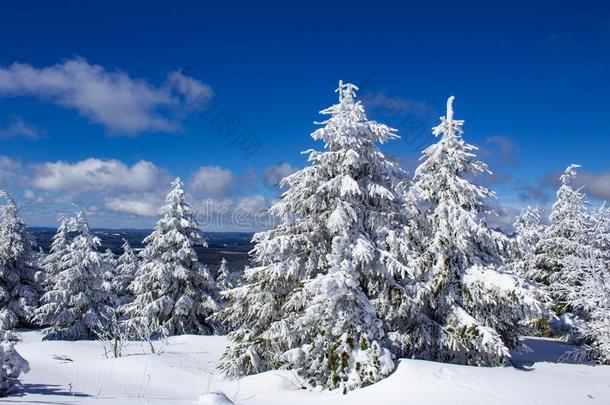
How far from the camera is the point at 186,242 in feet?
82.6

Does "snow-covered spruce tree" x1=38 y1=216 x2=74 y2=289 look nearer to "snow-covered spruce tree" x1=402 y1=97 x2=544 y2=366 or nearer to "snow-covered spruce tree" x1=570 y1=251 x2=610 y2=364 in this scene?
"snow-covered spruce tree" x1=402 y1=97 x2=544 y2=366

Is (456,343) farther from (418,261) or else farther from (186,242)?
(186,242)

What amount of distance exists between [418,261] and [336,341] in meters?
4.27

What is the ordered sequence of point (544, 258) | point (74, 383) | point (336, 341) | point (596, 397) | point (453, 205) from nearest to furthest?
1. point (596, 397)
2. point (336, 341)
3. point (74, 383)
4. point (453, 205)
5. point (544, 258)

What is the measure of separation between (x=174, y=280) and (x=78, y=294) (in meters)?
7.67

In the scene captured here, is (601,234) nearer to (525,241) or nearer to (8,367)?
(525,241)

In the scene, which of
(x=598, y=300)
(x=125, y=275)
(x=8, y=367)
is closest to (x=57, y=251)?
(x=125, y=275)

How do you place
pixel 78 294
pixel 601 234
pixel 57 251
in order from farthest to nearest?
pixel 57 251, pixel 78 294, pixel 601 234

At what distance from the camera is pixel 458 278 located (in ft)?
48.8

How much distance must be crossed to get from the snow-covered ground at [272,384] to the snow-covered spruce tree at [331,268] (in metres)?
0.71

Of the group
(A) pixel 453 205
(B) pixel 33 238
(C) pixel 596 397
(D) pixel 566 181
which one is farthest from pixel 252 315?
(B) pixel 33 238

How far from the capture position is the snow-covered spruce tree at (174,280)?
957 inches

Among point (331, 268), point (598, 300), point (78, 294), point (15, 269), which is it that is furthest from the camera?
point (15, 269)

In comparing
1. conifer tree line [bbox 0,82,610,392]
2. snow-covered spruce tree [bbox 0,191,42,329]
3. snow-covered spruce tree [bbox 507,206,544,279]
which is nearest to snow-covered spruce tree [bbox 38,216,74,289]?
snow-covered spruce tree [bbox 0,191,42,329]
